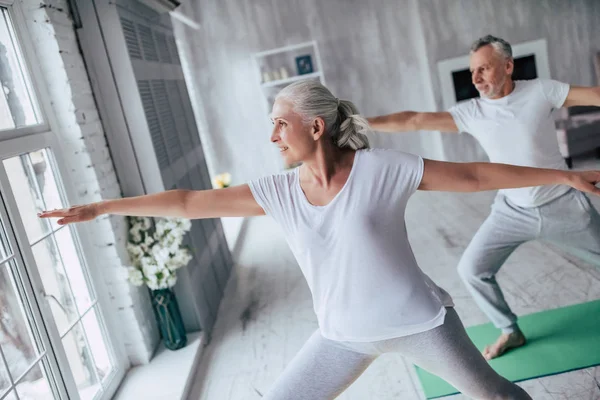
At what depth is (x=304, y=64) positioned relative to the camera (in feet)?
24.4

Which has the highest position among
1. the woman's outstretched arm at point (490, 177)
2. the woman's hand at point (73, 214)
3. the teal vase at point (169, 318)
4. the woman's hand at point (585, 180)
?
the woman's hand at point (73, 214)

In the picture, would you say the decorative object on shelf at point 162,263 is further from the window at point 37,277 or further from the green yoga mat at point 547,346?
the green yoga mat at point 547,346

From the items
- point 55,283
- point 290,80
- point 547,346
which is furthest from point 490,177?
point 290,80

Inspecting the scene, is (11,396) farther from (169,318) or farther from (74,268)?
(169,318)

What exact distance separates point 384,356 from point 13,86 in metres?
2.16

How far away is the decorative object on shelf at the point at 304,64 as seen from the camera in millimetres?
7421

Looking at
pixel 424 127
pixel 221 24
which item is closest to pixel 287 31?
pixel 221 24

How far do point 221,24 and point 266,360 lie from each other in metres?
5.26

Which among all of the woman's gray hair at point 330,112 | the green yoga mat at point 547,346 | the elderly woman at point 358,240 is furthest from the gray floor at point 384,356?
the woman's gray hair at point 330,112

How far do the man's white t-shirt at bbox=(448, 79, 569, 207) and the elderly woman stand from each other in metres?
0.82

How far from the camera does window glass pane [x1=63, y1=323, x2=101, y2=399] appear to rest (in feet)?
8.97

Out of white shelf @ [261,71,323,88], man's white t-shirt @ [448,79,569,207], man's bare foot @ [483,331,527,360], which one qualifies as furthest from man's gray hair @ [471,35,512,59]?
white shelf @ [261,71,323,88]

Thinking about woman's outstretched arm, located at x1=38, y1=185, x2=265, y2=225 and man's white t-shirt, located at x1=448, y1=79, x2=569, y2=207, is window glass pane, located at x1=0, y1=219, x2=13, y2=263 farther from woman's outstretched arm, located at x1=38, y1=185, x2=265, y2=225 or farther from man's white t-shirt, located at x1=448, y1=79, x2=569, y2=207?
man's white t-shirt, located at x1=448, y1=79, x2=569, y2=207

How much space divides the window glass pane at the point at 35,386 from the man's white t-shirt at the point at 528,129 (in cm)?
206
